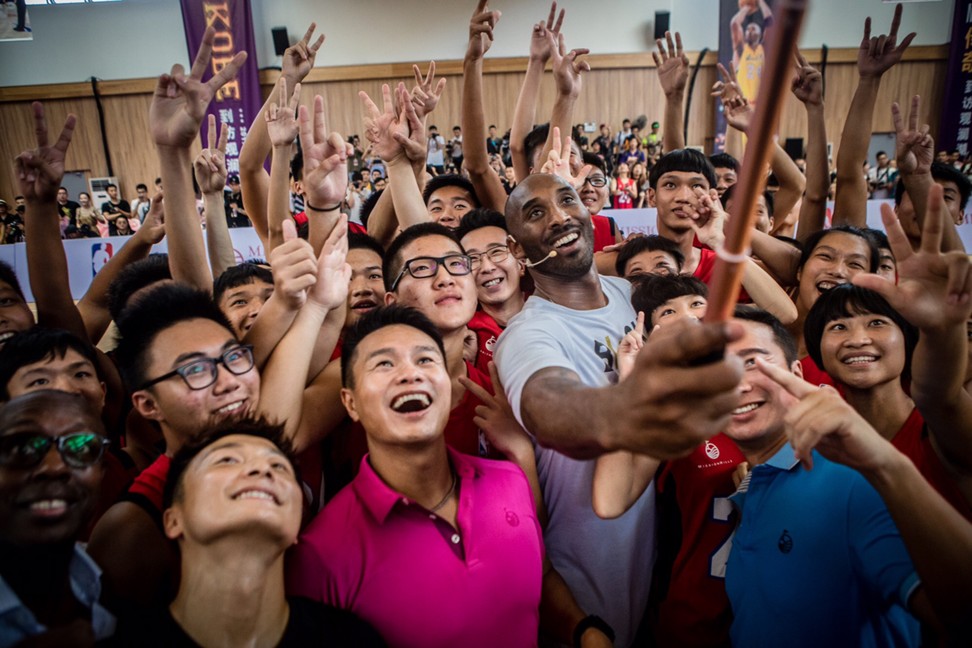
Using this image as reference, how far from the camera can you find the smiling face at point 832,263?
2492 mm

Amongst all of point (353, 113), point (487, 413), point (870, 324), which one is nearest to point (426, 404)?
point (487, 413)

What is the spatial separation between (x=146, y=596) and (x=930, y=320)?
6.36 feet

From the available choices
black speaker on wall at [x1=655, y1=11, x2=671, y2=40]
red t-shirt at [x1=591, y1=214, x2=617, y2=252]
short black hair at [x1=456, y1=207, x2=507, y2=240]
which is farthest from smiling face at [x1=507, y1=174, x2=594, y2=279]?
black speaker on wall at [x1=655, y1=11, x2=671, y2=40]

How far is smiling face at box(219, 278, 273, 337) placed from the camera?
2.24 m

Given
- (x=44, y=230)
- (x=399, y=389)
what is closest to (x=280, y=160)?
(x=44, y=230)

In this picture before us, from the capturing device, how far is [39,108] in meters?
2.12

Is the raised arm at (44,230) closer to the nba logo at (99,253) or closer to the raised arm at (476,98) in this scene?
the raised arm at (476,98)

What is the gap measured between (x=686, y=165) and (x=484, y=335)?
1.56m

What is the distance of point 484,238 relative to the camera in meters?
2.72

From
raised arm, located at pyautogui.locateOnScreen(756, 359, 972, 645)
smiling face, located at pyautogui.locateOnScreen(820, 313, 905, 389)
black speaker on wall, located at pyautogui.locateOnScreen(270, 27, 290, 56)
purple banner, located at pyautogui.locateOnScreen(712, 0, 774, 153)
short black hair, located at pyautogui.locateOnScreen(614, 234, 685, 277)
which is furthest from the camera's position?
black speaker on wall, located at pyautogui.locateOnScreen(270, 27, 290, 56)

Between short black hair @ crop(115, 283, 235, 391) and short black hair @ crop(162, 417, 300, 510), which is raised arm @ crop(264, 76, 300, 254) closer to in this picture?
short black hair @ crop(115, 283, 235, 391)

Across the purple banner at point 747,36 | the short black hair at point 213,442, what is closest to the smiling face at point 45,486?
the short black hair at point 213,442

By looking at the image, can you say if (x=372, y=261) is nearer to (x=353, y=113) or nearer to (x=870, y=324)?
(x=870, y=324)

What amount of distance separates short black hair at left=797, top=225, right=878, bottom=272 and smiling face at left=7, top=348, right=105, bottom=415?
284 centimetres
